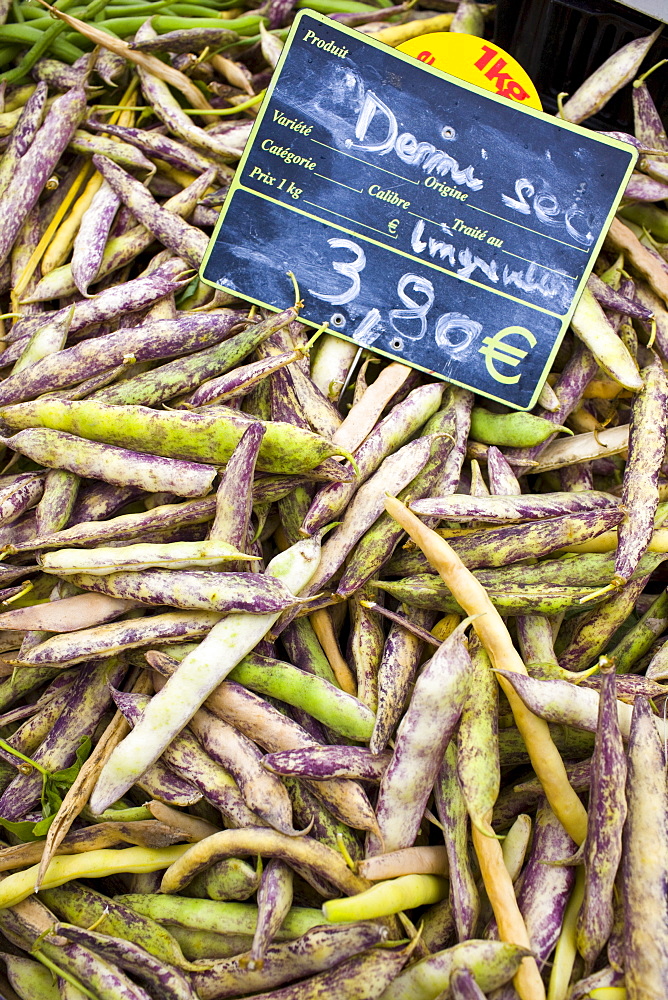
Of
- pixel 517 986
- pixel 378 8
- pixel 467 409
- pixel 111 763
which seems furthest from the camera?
pixel 378 8

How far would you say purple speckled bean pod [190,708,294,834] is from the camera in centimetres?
133

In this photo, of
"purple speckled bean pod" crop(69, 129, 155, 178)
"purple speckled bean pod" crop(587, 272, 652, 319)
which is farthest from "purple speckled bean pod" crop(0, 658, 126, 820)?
"purple speckled bean pod" crop(587, 272, 652, 319)

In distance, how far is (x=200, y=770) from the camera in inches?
54.7

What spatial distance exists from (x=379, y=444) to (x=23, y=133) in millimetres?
1411

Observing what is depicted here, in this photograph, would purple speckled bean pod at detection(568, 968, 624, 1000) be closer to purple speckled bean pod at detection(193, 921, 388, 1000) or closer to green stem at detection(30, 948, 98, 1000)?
purple speckled bean pod at detection(193, 921, 388, 1000)

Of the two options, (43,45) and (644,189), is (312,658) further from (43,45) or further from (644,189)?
(43,45)

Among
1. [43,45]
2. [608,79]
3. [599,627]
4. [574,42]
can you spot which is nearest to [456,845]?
[599,627]

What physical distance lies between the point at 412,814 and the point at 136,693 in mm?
601

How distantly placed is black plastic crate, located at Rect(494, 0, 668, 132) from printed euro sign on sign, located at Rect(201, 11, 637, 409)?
0.49 meters

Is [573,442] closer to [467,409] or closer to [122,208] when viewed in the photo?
[467,409]

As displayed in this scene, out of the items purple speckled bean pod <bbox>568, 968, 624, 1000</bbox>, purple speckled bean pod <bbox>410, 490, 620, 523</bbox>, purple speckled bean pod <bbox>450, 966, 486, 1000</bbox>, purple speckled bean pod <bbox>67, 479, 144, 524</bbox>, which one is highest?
purple speckled bean pod <bbox>410, 490, 620, 523</bbox>

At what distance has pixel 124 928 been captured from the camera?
1.36 meters

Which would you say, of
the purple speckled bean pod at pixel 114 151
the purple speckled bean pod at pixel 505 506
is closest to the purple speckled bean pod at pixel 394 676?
the purple speckled bean pod at pixel 505 506

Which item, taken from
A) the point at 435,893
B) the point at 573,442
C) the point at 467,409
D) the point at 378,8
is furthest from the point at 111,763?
the point at 378,8
